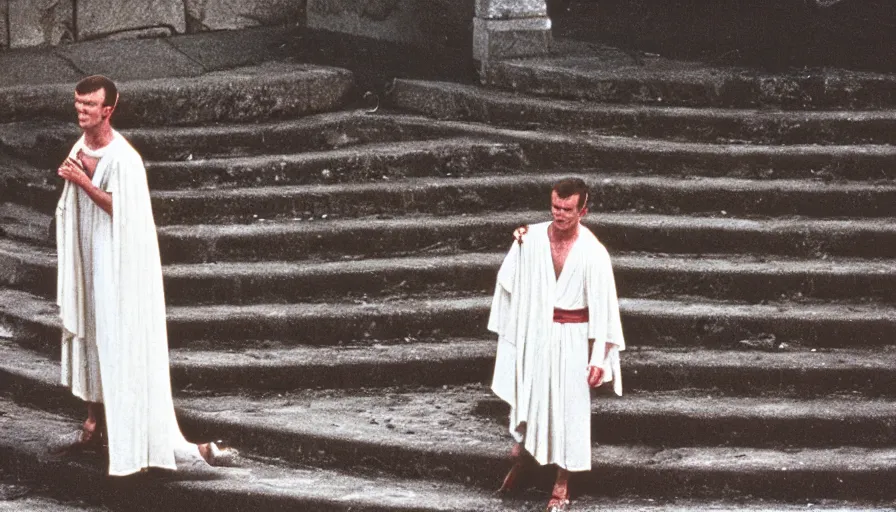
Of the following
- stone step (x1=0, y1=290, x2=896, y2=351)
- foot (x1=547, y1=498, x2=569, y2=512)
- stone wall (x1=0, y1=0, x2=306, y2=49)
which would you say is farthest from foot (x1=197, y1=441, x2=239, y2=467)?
stone wall (x1=0, y1=0, x2=306, y2=49)

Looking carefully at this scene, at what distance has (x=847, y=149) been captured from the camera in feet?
29.4

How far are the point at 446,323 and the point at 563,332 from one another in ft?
4.70

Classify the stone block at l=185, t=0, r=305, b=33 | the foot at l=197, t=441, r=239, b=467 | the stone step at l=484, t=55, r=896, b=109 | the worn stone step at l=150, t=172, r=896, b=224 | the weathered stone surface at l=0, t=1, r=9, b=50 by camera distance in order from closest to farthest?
the foot at l=197, t=441, r=239, b=467
the worn stone step at l=150, t=172, r=896, b=224
the stone step at l=484, t=55, r=896, b=109
the weathered stone surface at l=0, t=1, r=9, b=50
the stone block at l=185, t=0, r=305, b=33

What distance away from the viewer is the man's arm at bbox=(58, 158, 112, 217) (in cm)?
670

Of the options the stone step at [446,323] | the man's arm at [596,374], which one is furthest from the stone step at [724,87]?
the man's arm at [596,374]

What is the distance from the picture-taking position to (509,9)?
33.8 feet

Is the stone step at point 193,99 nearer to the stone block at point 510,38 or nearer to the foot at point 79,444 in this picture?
the stone block at point 510,38

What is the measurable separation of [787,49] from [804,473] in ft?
14.6

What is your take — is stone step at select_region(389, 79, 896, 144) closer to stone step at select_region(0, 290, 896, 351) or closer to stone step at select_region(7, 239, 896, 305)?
stone step at select_region(7, 239, 896, 305)

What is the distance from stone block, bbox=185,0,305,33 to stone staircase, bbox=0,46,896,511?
2.42 ft

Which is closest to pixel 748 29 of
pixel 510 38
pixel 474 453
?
pixel 510 38

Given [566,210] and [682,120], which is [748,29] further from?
[566,210]

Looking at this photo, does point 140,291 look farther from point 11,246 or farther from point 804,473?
point 804,473

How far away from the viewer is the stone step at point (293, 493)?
265 inches
